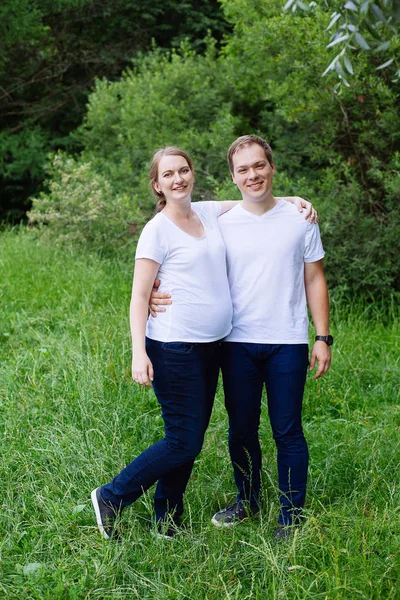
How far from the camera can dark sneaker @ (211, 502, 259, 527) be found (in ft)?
10.4

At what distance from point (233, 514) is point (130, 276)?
4426mm

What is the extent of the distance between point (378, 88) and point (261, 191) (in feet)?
14.9

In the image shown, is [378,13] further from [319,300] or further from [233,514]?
[233,514]

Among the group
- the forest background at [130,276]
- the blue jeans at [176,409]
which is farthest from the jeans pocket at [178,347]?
the forest background at [130,276]

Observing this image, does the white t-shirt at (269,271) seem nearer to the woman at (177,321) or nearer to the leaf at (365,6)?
the woman at (177,321)

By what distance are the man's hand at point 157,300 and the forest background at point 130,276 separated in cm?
→ 94

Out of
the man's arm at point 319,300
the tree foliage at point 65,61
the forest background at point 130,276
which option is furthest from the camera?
the tree foliage at point 65,61

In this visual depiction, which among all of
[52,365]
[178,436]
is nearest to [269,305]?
[178,436]

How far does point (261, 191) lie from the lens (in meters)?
2.88

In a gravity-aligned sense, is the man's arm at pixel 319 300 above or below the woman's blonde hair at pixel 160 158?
below

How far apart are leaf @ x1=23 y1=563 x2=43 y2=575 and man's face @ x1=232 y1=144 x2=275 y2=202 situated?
1.69 metres

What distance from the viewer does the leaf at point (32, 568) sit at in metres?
2.75

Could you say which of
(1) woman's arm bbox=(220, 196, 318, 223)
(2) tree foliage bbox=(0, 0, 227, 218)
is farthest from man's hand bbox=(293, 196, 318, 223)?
(2) tree foliage bbox=(0, 0, 227, 218)

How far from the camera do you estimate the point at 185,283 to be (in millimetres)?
2795
